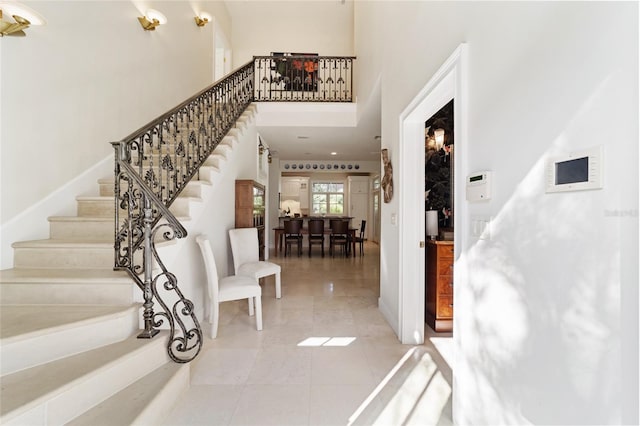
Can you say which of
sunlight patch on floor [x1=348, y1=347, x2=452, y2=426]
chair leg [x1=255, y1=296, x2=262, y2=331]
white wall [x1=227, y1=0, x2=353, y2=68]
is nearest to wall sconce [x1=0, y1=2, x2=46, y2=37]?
chair leg [x1=255, y1=296, x2=262, y2=331]

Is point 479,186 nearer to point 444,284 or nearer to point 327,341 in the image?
point 444,284

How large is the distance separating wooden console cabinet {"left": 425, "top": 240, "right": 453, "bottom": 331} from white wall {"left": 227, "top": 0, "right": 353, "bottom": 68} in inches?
293

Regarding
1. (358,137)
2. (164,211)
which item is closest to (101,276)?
(164,211)

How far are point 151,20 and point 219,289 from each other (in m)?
3.98

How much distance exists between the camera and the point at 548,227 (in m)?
1.01

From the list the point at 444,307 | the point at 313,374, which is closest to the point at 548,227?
the point at 313,374

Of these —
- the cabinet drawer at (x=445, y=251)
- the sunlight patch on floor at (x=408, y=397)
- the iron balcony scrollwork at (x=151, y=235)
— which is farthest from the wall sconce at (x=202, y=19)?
the sunlight patch on floor at (x=408, y=397)

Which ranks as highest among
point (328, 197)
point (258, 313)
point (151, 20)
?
point (151, 20)

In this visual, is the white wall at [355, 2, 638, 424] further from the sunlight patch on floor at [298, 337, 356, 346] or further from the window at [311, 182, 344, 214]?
the window at [311, 182, 344, 214]

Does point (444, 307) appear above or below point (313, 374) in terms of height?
above

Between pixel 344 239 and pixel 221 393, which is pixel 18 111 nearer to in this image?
pixel 221 393

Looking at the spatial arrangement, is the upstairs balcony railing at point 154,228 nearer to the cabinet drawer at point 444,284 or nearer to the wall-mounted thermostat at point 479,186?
the wall-mounted thermostat at point 479,186

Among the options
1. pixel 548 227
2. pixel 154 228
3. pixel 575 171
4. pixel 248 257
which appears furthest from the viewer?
pixel 248 257

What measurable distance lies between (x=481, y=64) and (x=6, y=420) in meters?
2.71
